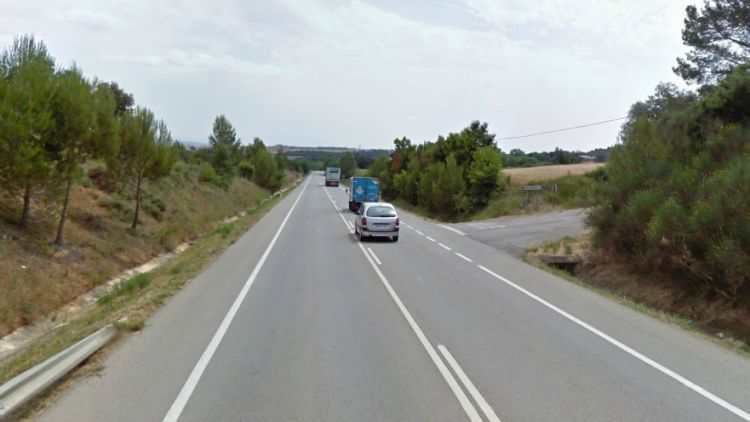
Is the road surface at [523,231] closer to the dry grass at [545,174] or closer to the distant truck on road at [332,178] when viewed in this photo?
the dry grass at [545,174]

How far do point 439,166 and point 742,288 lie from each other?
36.7 meters

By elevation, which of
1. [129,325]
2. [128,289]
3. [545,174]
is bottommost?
[128,289]

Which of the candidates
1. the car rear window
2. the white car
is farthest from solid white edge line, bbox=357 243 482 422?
the car rear window

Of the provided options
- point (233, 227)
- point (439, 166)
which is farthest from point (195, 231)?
point (439, 166)

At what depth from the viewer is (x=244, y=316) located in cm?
948

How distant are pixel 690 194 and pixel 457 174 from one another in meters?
30.7

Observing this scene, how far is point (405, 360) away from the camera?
7.00 meters

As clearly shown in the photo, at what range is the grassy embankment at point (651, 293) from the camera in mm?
10508

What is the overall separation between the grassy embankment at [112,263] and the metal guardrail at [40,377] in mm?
301

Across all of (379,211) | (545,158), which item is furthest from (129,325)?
(545,158)

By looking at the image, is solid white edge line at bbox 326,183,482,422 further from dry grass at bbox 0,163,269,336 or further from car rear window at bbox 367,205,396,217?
car rear window at bbox 367,205,396,217

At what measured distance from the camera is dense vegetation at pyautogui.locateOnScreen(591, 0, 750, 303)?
11.4m

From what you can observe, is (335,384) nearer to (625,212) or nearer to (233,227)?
(625,212)

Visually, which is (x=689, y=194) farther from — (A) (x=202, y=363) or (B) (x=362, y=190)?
(B) (x=362, y=190)
